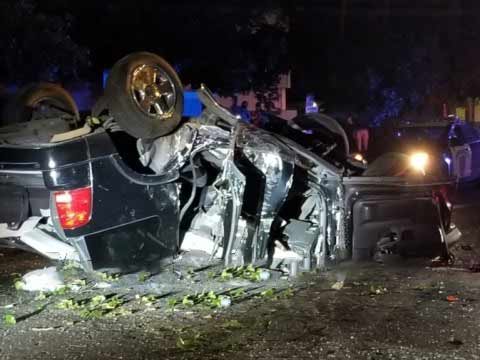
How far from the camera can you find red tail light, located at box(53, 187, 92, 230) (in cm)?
537

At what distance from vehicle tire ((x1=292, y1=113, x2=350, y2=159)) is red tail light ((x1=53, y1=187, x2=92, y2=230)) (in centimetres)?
347

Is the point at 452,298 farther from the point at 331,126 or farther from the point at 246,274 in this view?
the point at 331,126

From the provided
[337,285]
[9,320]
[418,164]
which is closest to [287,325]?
[337,285]

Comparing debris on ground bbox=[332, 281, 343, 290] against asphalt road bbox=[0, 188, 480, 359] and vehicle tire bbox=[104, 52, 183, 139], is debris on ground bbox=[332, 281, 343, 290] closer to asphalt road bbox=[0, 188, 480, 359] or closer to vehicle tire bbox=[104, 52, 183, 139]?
asphalt road bbox=[0, 188, 480, 359]

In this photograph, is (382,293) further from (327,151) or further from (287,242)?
(327,151)

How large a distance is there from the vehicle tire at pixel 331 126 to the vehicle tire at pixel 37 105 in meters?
2.74

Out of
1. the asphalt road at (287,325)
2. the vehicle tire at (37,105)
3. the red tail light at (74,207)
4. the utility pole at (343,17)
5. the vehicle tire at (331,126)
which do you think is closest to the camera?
the asphalt road at (287,325)

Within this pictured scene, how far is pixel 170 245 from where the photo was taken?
19.5 ft

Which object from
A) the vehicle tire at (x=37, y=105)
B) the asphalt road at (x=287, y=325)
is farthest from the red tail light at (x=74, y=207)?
the vehicle tire at (x=37, y=105)

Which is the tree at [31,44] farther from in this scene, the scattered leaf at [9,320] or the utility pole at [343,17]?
the utility pole at [343,17]

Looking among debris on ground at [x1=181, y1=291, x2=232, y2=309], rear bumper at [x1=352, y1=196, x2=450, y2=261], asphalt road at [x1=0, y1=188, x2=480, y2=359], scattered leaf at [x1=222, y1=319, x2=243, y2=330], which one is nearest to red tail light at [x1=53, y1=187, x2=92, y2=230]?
asphalt road at [x1=0, y1=188, x2=480, y2=359]

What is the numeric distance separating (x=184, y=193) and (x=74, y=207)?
119 cm

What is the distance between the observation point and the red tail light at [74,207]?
5.37 meters

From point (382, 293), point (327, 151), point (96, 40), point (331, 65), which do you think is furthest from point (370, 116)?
point (382, 293)
